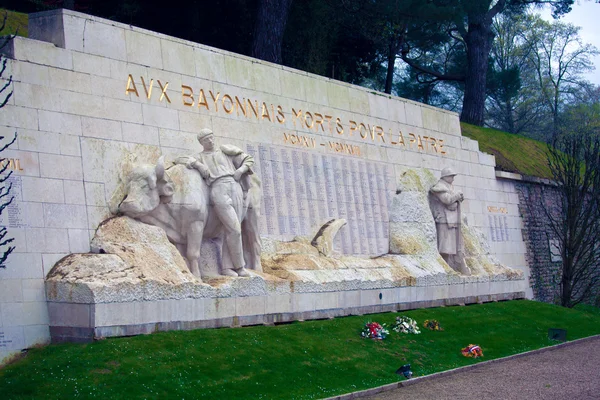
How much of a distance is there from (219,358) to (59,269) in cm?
217

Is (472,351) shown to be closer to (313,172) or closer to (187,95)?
(313,172)

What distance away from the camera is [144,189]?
1348 centimetres

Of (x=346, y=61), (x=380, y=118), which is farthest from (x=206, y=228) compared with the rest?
(x=346, y=61)

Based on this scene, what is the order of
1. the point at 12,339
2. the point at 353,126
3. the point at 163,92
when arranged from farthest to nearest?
1. the point at 353,126
2. the point at 163,92
3. the point at 12,339

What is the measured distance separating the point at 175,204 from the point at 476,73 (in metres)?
19.1

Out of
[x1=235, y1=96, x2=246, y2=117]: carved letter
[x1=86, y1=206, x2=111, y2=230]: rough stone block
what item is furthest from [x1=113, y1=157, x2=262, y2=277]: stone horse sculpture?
[x1=235, y1=96, x2=246, y2=117]: carved letter

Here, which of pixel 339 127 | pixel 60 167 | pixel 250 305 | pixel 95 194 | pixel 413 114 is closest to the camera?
pixel 60 167

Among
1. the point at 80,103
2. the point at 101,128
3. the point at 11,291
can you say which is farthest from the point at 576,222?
the point at 11,291

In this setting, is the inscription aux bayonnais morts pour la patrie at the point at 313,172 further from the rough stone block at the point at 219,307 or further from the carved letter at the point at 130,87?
the rough stone block at the point at 219,307

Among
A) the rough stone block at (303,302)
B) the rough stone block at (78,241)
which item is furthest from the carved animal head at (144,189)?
the rough stone block at (303,302)

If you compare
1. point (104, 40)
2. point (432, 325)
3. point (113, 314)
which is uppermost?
point (104, 40)

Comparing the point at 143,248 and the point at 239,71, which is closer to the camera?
the point at 143,248

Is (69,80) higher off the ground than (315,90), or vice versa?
(315,90)

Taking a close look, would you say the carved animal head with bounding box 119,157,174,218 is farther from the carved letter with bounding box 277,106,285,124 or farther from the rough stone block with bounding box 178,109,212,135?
the carved letter with bounding box 277,106,285,124
